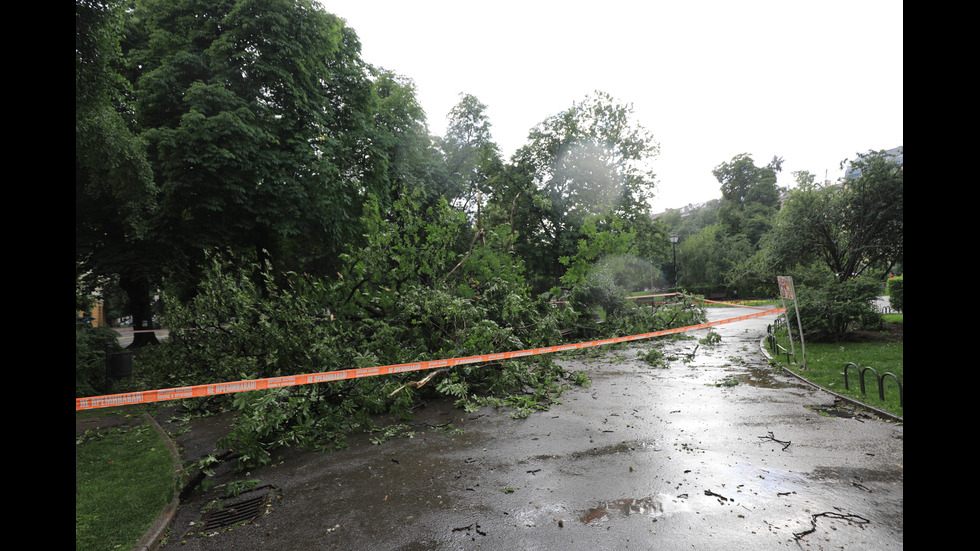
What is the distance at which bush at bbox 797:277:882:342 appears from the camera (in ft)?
37.8

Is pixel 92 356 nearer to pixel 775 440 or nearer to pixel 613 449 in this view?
pixel 613 449

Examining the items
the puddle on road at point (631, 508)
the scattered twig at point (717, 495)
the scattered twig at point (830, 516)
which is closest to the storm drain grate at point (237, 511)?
the puddle on road at point (631, 508)

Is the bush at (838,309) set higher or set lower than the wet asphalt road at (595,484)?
higher

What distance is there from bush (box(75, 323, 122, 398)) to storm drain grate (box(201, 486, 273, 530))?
264 inches

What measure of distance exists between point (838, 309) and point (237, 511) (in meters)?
13.7

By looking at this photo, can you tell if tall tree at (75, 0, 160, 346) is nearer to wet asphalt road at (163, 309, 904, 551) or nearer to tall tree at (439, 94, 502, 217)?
wet asphalt road at (163, 309, 904, 551)

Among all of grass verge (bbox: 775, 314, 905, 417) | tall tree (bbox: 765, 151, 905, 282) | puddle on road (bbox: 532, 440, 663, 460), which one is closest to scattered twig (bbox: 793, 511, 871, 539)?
puddle on road (bbox: 532, 440, 663, 460)

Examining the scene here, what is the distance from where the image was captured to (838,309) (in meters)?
11.6

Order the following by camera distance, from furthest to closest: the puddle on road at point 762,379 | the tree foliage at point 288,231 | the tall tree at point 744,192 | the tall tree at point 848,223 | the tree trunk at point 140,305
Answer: the tall tree at point 744,192, the tree trunk at point 140,305, the tall tree at point 848,223, the puddle on road at point 762,379, the tree foliage at point 288,231

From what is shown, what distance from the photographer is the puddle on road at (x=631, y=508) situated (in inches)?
143

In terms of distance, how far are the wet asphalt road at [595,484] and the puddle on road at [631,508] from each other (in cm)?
2

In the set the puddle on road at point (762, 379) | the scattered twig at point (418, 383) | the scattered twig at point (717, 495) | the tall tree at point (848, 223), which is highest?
the tall tree at point (848, 223)

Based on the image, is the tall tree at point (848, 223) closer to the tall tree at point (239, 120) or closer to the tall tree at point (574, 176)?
the tall tree at point (574, 176)

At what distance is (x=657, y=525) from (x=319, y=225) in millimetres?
13794
